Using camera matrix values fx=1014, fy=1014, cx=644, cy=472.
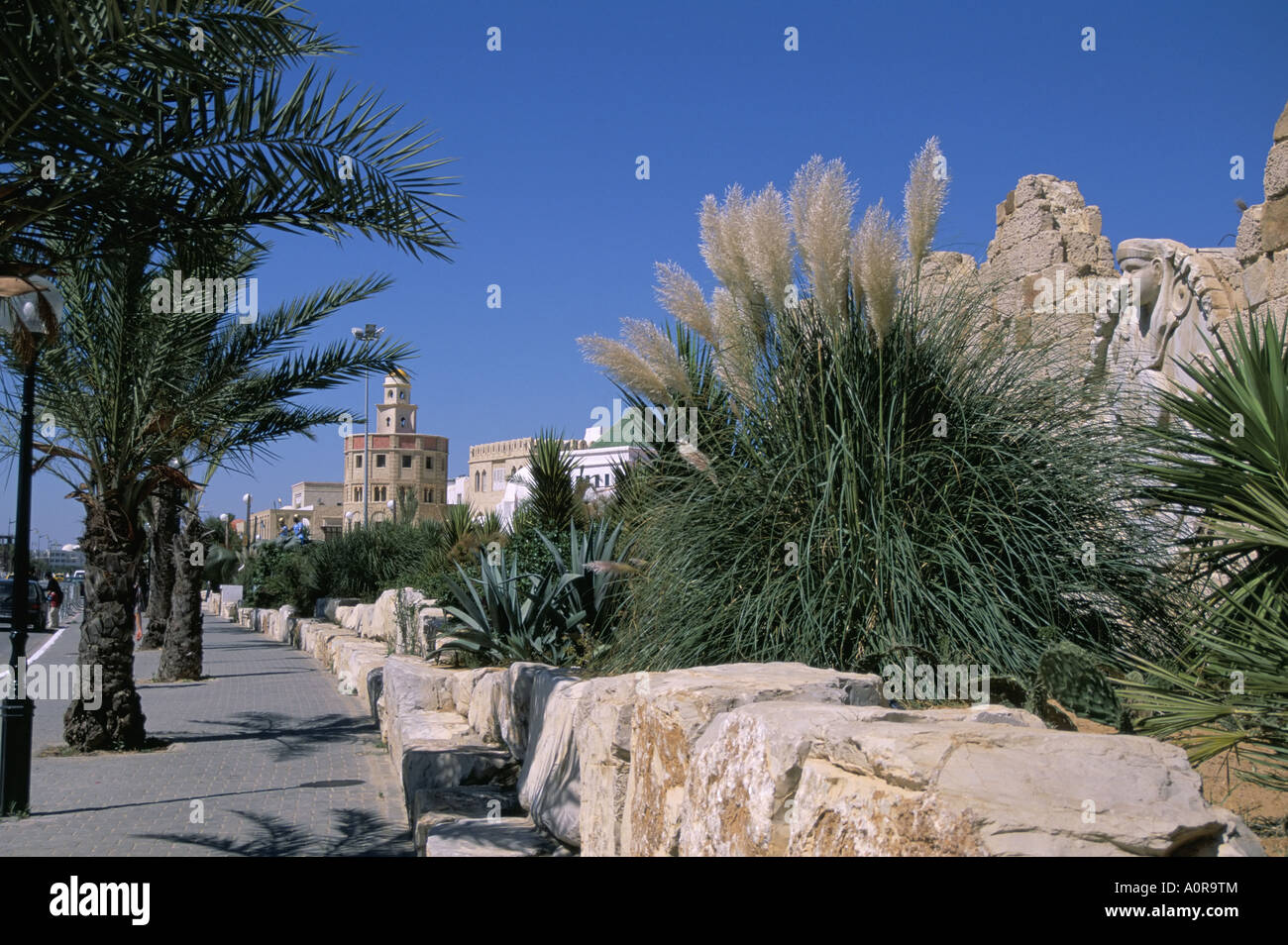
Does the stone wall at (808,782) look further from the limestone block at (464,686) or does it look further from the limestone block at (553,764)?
the limestone block at (464,686)

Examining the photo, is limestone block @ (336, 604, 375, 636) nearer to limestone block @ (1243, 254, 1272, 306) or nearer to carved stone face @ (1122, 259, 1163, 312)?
carved stone face @ (1122, 259, 1163, 312)

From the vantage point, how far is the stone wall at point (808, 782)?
1.92 meters

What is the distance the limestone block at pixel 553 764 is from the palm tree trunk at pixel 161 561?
10.9 metres

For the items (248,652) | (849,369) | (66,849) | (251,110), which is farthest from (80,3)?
(248,652)

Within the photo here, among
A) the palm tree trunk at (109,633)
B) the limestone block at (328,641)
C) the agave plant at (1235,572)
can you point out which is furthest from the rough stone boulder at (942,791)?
the limestone block at (328,641)

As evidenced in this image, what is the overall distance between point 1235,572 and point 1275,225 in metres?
3.35

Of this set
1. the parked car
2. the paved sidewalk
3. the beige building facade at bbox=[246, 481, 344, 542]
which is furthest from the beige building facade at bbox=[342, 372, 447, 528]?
the paved sidewalk

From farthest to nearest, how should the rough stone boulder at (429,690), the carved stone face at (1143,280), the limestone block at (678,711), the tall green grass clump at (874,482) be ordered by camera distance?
the rough stone boulder at (429,690)
the carved stone face at (1143,280)
the tall green grass clump at (874,482)
the limestone block at (678,711)

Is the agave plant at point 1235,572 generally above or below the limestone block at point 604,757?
above

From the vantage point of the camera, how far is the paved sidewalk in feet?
20.4

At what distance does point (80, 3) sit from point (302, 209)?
90.2 inches

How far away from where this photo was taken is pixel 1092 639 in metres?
4.25

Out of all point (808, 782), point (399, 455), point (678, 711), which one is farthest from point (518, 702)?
point (399, 455)
